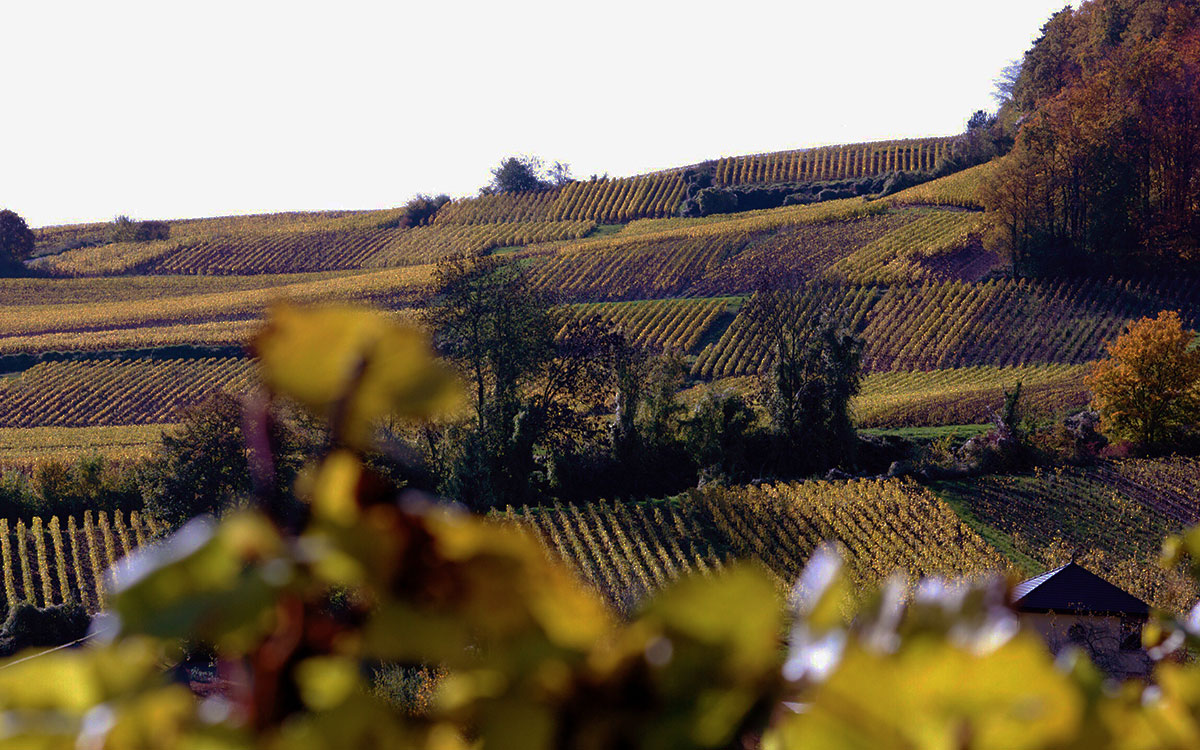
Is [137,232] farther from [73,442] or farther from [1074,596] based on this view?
[1074,596]

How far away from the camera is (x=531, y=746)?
57 centimetres

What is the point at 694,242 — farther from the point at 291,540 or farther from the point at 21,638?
the point at 291,540

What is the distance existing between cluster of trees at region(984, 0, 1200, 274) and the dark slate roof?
29549 millimetres

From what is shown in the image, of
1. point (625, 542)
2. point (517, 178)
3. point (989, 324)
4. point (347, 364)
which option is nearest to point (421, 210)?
point (517, 178)

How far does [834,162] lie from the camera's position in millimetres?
69938

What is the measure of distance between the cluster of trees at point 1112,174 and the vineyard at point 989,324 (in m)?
1.62

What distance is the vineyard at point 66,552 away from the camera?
2050cm

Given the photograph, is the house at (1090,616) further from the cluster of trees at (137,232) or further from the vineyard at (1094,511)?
the cluster of trees at (137,232)

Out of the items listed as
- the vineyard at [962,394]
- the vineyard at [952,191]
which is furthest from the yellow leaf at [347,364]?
the vineyard at [952,191]

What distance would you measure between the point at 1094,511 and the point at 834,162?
52.3 m

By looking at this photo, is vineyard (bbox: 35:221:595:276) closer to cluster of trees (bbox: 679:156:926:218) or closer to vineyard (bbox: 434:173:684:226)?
vineyard (bbox: 434:173:684:226)

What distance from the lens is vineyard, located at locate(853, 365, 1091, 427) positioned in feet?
94.1

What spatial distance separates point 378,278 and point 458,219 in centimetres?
1387

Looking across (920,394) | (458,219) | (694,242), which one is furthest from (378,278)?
(920,394)
